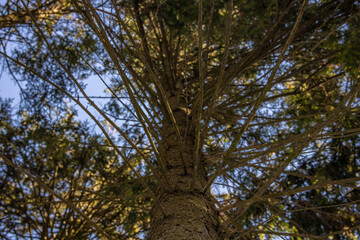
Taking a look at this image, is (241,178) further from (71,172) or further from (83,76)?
(83,76)

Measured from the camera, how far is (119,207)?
13.8 feet

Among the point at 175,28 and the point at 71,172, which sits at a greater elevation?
the point at 175,28

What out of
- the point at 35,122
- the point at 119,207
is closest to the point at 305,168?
the point at 119,207

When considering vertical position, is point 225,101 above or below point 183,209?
above

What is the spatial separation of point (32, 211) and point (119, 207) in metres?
1.92

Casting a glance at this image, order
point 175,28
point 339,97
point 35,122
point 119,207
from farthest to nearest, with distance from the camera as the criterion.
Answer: point 35,122 → point 119,207 → point 339,97 → point 175,28

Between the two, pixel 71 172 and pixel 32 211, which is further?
pixel 32 211

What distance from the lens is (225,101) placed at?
294cm

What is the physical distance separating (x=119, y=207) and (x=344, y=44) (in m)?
3.92

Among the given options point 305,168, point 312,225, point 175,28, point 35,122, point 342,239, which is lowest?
point 342,239

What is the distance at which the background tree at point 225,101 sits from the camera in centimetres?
127

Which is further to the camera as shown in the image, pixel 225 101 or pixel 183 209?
pixel 225 101

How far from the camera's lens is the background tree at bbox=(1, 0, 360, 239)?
1273 millimetres

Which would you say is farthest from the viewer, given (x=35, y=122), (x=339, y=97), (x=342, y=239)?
(x=35, y=122)
